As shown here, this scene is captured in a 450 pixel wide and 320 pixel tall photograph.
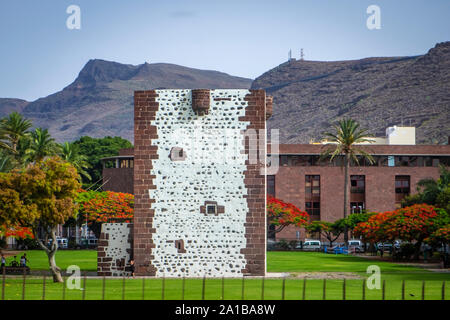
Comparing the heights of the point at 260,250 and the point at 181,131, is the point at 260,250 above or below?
below

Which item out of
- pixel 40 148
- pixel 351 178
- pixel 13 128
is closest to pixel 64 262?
pixel 13 128

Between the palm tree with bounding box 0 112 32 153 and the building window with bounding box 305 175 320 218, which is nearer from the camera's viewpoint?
the palm tree with bounding box 0 112 32 153

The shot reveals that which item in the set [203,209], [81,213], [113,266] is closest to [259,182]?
[203,209]

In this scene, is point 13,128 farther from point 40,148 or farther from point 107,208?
point 107,208

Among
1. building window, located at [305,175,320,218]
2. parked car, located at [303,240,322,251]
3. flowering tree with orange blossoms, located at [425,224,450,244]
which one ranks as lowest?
parked car, located at [303,240,322,251]

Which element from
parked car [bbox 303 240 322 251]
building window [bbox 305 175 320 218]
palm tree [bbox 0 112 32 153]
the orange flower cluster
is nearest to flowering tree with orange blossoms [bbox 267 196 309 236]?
the orange flower cluster

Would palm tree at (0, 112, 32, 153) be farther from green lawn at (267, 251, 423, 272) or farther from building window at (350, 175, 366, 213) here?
building window at (350, 175, 366, 213)

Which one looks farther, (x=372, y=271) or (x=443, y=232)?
(x=443, y=232)

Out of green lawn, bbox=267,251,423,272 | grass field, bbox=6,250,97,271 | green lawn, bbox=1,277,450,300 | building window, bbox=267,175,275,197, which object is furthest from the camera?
building window, bbox=267,175,275,197

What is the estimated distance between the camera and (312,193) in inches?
3799

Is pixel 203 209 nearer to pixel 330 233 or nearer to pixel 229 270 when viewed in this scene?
pixel 229 270

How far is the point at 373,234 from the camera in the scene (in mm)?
56281

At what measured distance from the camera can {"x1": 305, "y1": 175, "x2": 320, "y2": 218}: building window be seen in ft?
316

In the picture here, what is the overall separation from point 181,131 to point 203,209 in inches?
148
